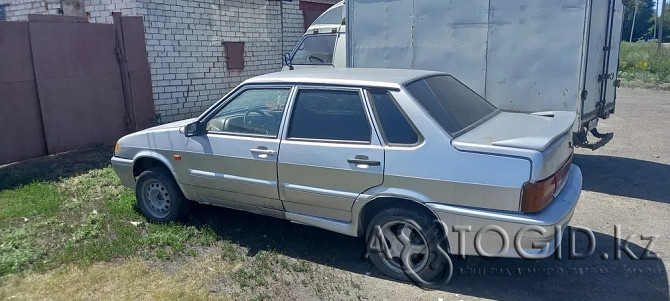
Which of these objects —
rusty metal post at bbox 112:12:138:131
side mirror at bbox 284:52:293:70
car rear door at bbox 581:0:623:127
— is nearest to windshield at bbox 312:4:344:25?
side mirror at bbox 284:52:293:70

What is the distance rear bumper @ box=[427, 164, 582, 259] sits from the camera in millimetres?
3314

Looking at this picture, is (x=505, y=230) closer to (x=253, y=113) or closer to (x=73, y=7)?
(x=253, y=113)

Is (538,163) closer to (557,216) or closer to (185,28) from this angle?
(557,216)

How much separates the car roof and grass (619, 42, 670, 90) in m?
16.8

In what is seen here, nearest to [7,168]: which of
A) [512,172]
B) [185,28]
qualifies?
[185,28]

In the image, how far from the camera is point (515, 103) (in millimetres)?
6426

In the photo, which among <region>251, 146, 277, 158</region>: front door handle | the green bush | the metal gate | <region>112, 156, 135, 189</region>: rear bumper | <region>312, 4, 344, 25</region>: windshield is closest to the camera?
<region>251, 146, 277, 158</region>: front door handle

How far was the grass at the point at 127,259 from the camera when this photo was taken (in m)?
3.81

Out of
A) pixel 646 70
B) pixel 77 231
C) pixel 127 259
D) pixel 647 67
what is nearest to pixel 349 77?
pixel 127 259

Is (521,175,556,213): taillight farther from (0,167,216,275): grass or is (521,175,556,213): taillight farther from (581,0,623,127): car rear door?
(581,0,623,127): car rear door

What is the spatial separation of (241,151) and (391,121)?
53.7 inches

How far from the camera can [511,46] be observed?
250 inches

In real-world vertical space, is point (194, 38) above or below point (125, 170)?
above

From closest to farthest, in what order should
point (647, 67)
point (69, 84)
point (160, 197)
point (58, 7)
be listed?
point (160, 197) < point (69, 84) < point (58, 7) < point (647, 67)
